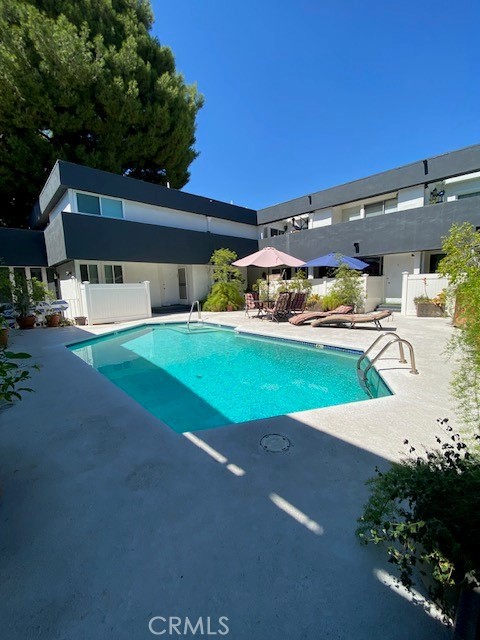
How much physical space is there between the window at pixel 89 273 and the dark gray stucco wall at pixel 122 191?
3.26 m

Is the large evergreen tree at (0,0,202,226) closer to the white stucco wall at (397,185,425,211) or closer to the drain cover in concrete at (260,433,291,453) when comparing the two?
the white stucco wall at (397,185,425,211)

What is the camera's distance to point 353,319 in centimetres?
912

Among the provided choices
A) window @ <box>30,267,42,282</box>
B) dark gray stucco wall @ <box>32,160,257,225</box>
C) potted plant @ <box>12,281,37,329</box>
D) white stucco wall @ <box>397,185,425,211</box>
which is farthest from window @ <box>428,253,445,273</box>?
window @ <box>30,267,42,282</box>

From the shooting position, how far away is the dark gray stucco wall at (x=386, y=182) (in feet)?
40.1

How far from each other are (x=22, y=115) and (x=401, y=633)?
2240 cm

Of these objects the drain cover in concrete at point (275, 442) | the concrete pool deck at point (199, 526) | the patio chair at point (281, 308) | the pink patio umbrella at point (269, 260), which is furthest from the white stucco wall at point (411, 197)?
the drain cover in concrete at point (275, 442)

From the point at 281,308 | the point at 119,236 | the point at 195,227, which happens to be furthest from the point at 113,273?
the point at 281,308

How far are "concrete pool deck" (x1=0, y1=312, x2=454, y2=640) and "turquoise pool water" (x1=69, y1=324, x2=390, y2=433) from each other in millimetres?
1290

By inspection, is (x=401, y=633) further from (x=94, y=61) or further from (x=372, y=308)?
(x=94, y=61)

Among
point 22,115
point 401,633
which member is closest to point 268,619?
point 401,633

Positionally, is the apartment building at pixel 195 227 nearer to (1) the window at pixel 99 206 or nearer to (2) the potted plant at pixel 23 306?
(1) the window at pixel 99 206

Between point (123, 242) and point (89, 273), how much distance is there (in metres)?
2.11

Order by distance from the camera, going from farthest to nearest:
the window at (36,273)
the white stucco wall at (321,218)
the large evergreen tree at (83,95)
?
1. the white stucco wall at (321,218)
2. the window at (36,273)
3. the large evergreen tree at (83,95)

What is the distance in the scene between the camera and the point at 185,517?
1.98 m
